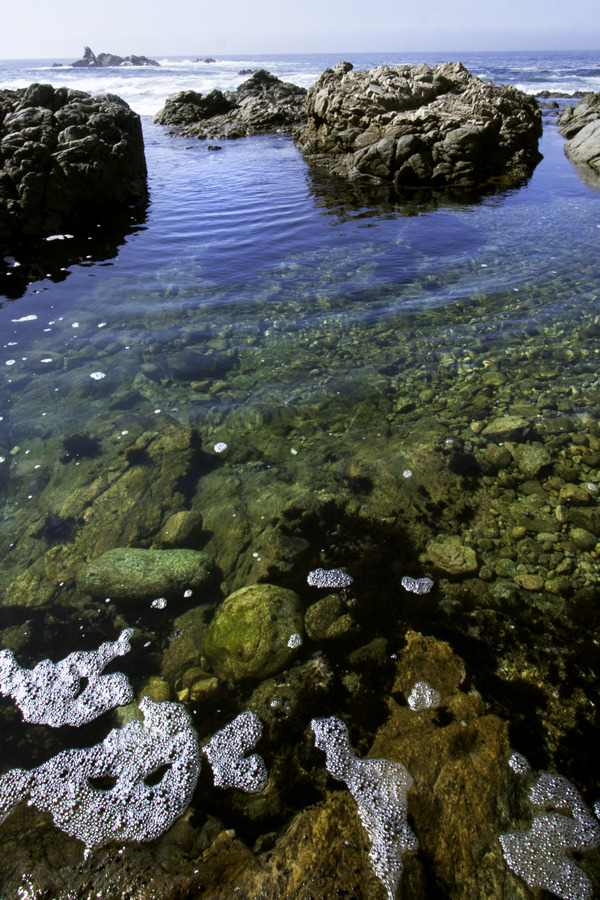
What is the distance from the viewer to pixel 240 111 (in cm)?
3262

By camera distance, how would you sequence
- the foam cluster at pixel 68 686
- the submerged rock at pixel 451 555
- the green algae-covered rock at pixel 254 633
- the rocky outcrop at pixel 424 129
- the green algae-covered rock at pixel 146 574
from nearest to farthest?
the foam cluster at pixel 68 686, the green algae-covered rock at pixel 254 633, the submerged rock at pixel 451 555, the green algae-covered rock at pixel 146 574, the rocky outcrop at pixel 424 129

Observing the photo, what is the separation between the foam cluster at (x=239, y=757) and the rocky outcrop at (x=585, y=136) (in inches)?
806

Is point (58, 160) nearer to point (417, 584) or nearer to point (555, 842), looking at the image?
point (417, 584)

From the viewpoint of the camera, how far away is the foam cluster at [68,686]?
136 inches

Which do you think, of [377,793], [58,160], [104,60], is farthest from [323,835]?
[104,60]

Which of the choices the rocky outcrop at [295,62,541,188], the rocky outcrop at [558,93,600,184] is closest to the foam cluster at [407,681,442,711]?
the rocky outcrop at [295,62,541,188]

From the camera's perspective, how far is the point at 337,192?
642 inches

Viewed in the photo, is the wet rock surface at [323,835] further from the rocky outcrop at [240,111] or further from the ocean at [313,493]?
the rocky outcrop at [240,111]

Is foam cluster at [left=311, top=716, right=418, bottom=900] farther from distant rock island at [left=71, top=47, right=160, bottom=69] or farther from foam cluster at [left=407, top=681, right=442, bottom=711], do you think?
distant rock island at [left=71, top=47, right=160, bottom=69]

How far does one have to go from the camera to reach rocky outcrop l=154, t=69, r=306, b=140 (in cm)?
3039

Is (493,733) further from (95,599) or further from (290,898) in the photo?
(95,599)

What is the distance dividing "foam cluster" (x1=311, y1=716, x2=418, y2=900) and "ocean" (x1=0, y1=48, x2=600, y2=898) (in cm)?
8

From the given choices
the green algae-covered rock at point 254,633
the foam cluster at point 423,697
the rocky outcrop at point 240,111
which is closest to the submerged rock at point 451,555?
the foam cluster at point 423,697

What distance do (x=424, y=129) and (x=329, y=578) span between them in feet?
63.1
